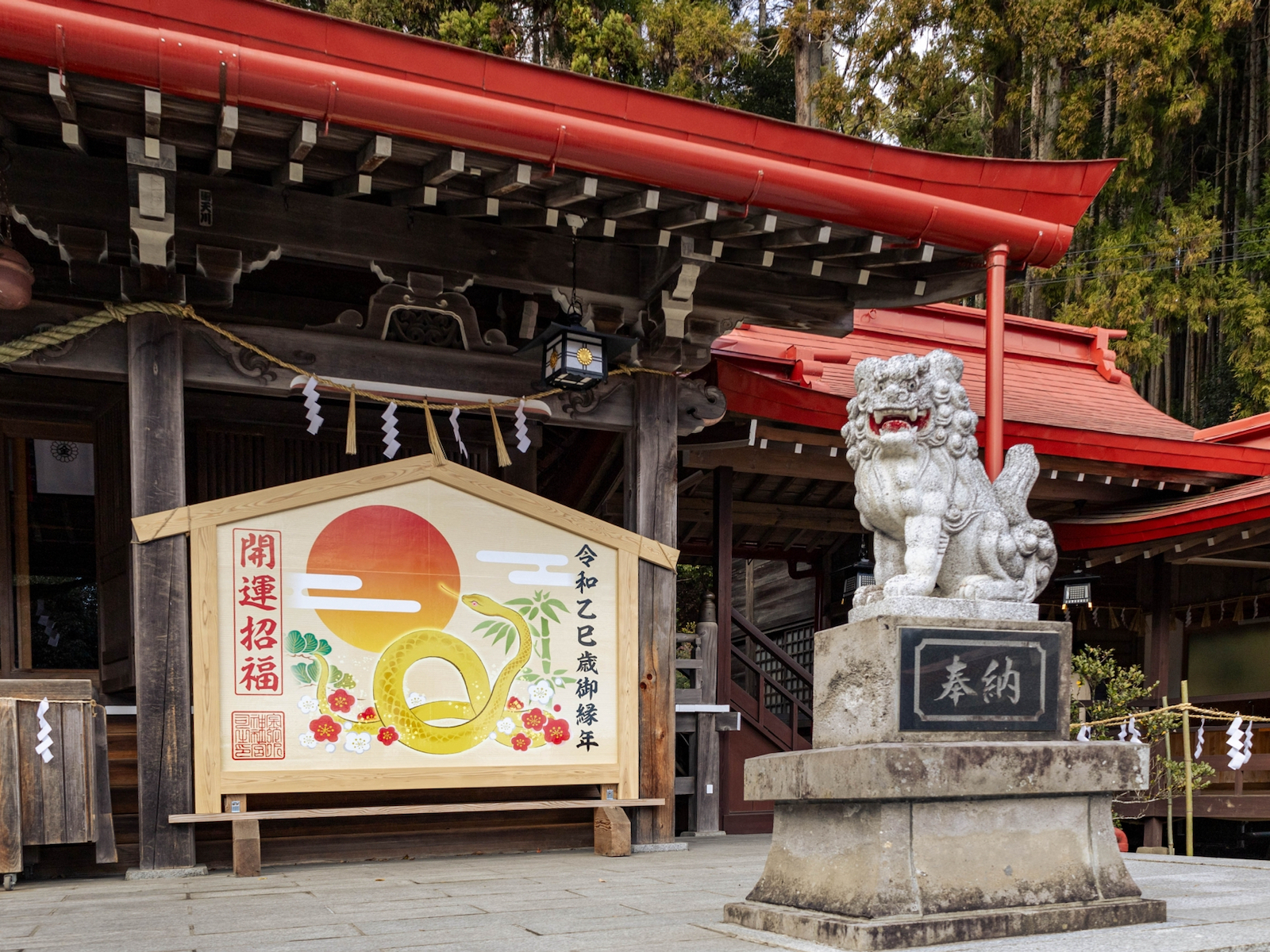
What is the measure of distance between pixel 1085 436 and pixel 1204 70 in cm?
1240

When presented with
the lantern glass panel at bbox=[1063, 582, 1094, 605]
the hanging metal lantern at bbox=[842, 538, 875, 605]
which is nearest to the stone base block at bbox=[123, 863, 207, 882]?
the hanging metal lantern at bbox=[842, 538, 875, 605]

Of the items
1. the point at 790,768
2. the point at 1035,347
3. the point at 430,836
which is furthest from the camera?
the point at 1035,347

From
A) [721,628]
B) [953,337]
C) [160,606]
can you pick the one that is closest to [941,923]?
[160,606]

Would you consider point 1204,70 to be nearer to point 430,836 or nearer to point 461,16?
point 461,16

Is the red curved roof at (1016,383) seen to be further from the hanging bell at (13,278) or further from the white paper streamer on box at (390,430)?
the hanging bell at (13,278)

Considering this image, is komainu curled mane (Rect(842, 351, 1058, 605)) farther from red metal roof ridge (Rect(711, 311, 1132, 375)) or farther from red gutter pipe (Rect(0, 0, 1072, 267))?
red metal roof ridge (Rect(711, 311, 1132, 375))

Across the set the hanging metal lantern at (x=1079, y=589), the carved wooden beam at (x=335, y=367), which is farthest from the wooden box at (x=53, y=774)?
the hanging metal lantern at (x=1079, y=589)

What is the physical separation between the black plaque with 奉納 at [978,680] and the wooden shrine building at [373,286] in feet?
5.35

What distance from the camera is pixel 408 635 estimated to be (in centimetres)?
661

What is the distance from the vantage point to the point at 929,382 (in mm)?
4430

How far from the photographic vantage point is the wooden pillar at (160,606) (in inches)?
230

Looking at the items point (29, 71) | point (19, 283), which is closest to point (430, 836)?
point (19, 283)

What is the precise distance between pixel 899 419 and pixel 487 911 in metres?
2.66

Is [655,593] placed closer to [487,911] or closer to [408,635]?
[408,635]
